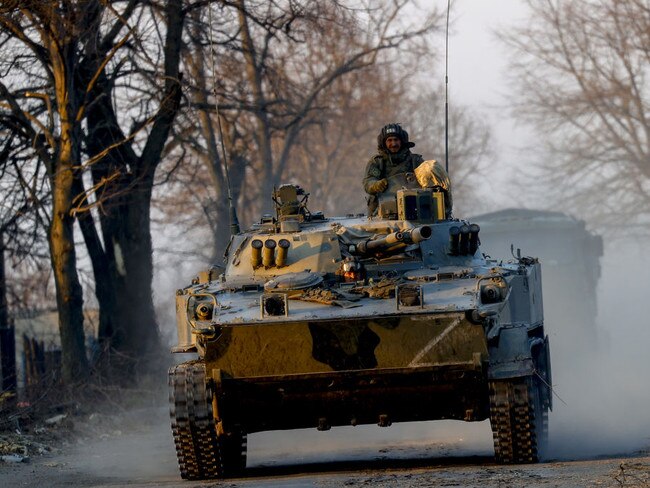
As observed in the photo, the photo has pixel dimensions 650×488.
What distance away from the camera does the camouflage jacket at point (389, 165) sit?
15.0 metres

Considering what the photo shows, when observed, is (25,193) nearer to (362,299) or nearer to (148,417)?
(148,417)

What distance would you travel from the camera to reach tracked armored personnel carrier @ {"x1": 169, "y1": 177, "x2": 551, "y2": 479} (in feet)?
38.5

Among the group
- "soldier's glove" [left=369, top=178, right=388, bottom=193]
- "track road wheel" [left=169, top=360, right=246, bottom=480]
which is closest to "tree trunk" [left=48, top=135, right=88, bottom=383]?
"soldier's glove" [left=369, top=178, right=388, bottom=193]

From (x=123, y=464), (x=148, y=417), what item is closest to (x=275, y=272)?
(x=123, y=464)

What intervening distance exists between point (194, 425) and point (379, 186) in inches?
143

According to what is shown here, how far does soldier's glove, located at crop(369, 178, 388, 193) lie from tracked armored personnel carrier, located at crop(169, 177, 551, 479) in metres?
1.72

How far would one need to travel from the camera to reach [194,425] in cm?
1209

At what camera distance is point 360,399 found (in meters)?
12.1

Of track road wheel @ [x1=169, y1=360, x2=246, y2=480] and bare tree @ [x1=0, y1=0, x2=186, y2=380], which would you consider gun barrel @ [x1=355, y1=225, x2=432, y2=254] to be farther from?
bare tree @ [x1=0, y1=0, x2=186, y2=380]

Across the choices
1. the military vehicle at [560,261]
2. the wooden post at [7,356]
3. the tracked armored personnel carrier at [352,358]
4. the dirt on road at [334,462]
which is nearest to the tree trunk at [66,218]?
the wooden post at [7,356]

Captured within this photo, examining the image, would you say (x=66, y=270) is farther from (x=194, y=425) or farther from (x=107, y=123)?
(x=194, y=425)

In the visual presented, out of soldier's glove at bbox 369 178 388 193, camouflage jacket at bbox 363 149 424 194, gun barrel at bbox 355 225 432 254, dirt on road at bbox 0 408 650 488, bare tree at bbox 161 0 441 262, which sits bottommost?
dirt on road at bbox 0 408 650 488

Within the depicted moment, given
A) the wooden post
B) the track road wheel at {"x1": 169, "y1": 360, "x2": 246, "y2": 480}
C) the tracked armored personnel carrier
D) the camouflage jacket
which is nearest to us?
the tracked armored personnel carrier

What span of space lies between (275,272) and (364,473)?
222 cm
